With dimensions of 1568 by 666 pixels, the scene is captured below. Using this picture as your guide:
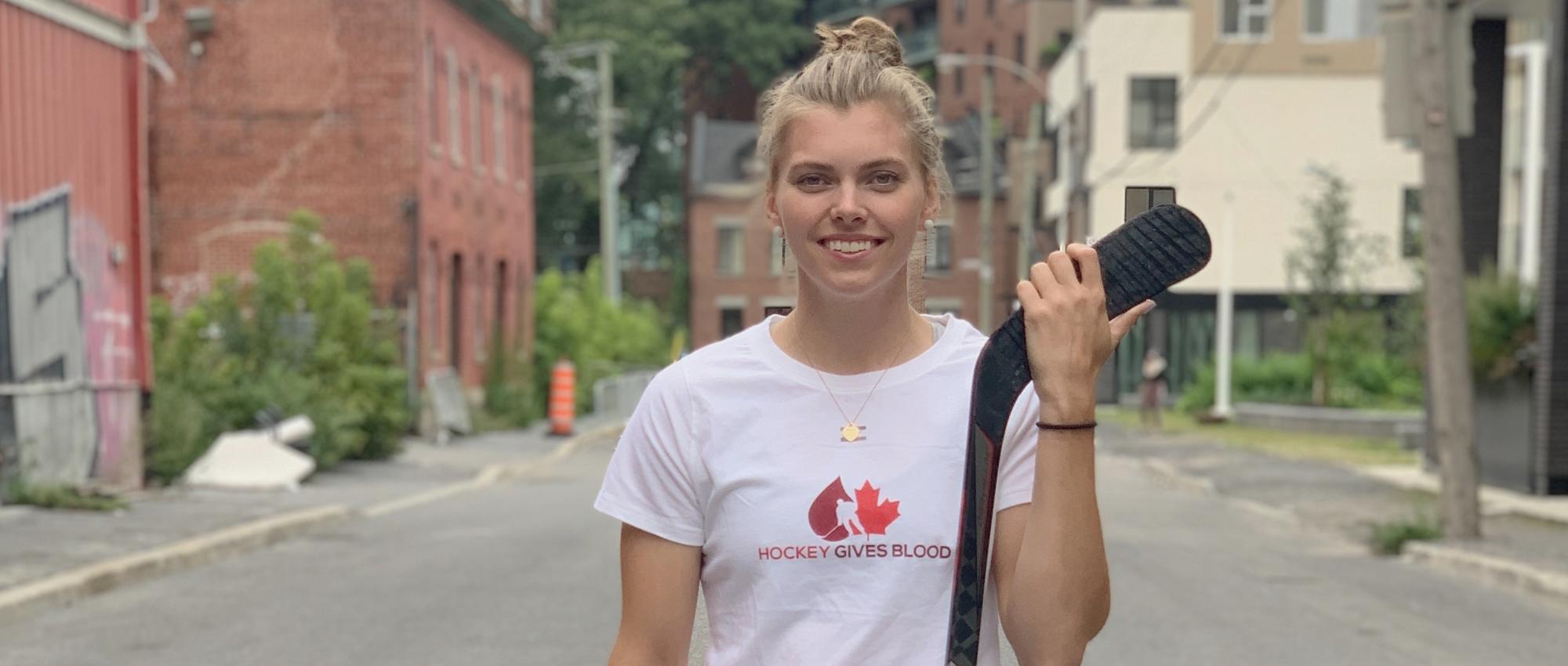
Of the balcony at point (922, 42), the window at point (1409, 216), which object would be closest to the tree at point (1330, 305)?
the window at point (1409, 216)

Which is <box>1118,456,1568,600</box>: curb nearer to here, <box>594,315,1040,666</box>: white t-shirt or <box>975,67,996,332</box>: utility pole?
<box>594,315,1040,666</box>: white t-shirt

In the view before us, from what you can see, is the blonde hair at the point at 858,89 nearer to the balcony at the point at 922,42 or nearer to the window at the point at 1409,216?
the window at the point at 1409,216

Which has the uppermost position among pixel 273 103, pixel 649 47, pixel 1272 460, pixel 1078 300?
pixel 649 47

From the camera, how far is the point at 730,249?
66688 millimetres

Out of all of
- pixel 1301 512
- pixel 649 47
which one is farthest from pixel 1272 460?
pixel 649 47

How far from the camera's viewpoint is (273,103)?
3128cm

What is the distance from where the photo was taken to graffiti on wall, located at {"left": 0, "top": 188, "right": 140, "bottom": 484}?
15.4 m

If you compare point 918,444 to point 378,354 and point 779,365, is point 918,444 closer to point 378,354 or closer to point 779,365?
point 779,365

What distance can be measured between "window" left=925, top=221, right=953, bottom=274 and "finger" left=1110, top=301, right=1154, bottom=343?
0.57 meters

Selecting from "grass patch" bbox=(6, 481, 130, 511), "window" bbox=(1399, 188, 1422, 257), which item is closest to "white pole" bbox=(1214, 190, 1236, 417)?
"window" bbox=(1399, 188, 1422, 257)

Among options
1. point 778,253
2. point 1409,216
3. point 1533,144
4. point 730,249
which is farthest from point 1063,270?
point 730,249

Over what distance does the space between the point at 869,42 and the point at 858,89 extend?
0.12 m

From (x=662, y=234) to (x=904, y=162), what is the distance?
244 ft

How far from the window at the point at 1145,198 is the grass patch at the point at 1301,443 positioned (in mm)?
23519
